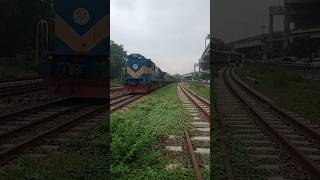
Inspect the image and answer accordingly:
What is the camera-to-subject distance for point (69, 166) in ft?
24.5

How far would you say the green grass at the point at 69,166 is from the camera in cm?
689

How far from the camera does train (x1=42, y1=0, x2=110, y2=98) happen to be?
17106mm

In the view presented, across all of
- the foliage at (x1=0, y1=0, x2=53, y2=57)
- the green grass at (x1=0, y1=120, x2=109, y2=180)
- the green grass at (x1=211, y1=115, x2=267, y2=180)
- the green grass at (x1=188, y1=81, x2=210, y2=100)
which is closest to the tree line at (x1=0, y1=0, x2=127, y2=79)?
the foliage at (x1=0, y1=0, x2=53, y2=57)

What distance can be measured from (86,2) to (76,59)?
216cm

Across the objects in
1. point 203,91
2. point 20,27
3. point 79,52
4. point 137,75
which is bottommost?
point 203,91

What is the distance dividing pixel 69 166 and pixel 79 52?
33.5 ft

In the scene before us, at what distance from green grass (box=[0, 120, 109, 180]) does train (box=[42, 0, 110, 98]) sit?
26.2 feet

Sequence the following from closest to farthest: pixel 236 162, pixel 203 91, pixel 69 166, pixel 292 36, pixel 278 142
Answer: pixel 69 166
pixel 236 162
pixel 278 142
pixel 203 91
pixel 292 36

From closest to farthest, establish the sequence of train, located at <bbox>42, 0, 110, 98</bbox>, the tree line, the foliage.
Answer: train, located at <bbox>42, 0, 110, 98</bbox>, the tree line, the foliage

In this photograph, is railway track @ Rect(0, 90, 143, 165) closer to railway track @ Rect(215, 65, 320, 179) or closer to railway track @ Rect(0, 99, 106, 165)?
railway track @ Rect(0, 99, 106, 165)

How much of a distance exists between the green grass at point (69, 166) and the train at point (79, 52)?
7987 mm

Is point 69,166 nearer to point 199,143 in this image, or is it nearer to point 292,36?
point 199,143

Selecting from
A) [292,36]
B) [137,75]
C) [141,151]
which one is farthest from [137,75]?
[292,36]

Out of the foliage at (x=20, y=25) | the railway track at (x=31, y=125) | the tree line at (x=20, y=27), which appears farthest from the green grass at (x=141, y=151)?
the foliage at (x=20, y=25)
